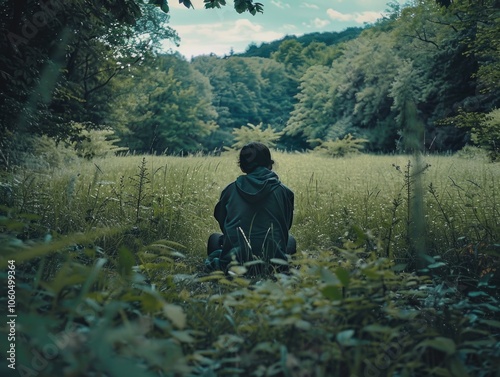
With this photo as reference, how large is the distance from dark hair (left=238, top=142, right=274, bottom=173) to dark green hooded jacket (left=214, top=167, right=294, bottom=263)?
13cm

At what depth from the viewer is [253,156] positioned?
3.83 metres

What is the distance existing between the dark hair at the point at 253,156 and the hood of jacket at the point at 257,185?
0.08 m

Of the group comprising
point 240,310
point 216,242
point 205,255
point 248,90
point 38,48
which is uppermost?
point 248,90

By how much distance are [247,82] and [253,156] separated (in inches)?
1869

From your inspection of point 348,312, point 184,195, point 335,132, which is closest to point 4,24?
point 184,195

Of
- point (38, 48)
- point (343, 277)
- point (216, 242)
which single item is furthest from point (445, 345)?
point (38, 48)

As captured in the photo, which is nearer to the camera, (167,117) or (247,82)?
(167,117)

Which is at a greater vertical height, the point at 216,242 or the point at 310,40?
the point at 310,40

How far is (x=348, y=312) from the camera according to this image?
1.68m

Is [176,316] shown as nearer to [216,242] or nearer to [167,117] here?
[216,242]

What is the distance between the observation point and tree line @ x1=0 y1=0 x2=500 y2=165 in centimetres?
476

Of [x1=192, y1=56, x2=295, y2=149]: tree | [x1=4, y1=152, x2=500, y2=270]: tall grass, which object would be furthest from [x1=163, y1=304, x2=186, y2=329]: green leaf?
[x1=192, y1=56, x2=295, y2=149]: tree

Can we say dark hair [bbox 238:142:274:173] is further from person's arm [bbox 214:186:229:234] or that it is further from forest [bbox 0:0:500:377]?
forest [bbox 0:0:500:377]

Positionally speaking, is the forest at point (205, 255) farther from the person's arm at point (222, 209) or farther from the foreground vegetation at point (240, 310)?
the person's arm at point (222, 209)
